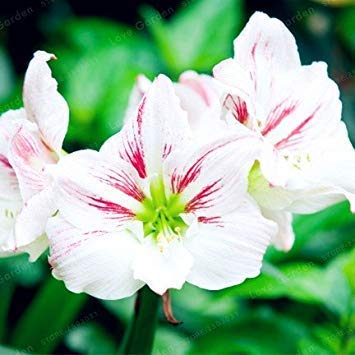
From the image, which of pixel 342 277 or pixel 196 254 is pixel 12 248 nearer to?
pixel 196 254

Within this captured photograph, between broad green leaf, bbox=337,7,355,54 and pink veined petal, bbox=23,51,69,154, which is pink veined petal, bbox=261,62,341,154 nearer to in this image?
pink veined petal, bbox=23,51,69,154

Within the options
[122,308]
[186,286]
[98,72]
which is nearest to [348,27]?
[98,72]

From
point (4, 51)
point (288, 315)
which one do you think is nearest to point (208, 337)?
point (288, 315)

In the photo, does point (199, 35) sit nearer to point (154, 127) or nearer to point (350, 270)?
point (350, 270)

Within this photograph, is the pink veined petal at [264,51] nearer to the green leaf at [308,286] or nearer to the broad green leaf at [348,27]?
the green leaf at [308,286]

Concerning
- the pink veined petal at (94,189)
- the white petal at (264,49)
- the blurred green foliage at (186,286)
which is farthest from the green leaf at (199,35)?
the pink veined petal at (94,189)

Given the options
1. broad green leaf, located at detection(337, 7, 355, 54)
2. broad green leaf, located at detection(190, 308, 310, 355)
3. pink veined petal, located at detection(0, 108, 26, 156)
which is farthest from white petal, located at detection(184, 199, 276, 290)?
broad green leaf, located at detection(337, 7, 355, 54)
